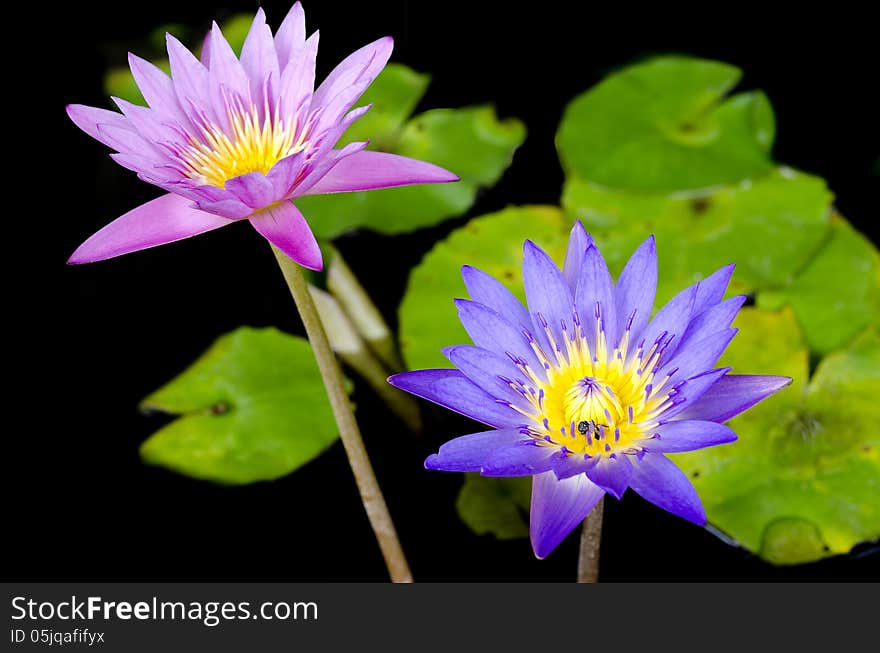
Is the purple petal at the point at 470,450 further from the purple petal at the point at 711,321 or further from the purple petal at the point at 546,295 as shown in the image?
the purple petal at the point at 711,321

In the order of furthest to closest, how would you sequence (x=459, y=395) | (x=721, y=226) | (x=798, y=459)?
(x=721, y=226) → (x=798, y=459) → (x=459, y=395)

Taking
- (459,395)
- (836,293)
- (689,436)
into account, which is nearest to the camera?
(689,436)

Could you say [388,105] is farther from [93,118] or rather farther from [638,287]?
[638,287]

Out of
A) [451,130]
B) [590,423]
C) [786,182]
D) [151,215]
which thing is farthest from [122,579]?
[786,182]

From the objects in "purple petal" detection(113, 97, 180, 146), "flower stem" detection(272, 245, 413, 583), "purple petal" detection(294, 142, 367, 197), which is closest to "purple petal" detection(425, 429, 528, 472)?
"flower stem" detection(272, 245, 413, 583)

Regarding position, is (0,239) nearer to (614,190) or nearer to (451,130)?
(451,130)

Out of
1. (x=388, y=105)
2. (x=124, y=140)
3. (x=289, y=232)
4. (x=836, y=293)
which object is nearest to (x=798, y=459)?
(x=836, y=293)

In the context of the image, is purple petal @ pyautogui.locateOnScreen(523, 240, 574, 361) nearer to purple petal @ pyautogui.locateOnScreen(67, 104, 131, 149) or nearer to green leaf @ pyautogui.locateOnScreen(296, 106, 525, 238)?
purple petal @ pyautogui.locateOnScreen(67, 104, 131, 149)
